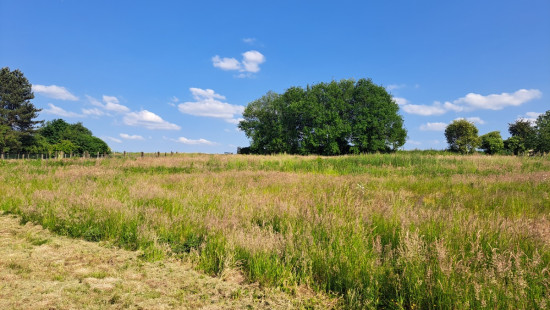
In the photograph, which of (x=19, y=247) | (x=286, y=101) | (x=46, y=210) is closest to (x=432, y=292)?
(x=19, y=247)

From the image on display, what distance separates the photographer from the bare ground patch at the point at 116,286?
2941mm

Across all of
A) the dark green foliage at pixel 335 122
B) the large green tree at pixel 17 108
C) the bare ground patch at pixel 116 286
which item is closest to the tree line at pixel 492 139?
the dark green foliage at pixel 335 122

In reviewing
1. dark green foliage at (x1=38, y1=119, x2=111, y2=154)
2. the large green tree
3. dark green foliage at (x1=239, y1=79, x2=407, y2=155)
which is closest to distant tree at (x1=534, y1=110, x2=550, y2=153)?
dark green foliage at (x1=239, y1=79, x2=407, y2=155)

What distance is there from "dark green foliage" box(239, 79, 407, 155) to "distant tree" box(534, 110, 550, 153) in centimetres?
1875

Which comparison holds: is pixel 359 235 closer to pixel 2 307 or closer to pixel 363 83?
pixel 2 307

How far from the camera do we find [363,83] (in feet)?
153

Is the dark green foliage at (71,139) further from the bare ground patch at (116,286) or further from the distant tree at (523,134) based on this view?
the distant tree at (523,134)

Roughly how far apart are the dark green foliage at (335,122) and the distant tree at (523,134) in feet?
62.3

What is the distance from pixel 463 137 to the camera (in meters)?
44.9

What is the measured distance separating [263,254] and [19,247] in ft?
15.0

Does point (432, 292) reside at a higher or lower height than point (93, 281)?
higher

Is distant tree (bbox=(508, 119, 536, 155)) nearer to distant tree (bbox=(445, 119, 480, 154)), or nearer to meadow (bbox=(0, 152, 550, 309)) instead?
distant tree (bbox=(445, 119, 480, 154))

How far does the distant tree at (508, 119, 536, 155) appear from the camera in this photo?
4266cm

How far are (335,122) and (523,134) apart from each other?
37.2 m
